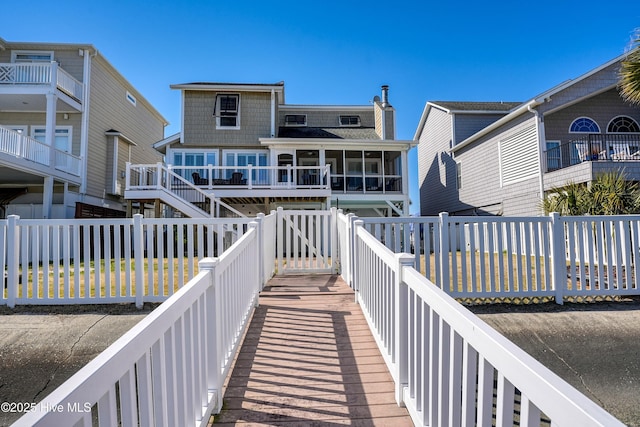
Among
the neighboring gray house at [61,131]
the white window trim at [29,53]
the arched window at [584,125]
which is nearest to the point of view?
the neighboring gray house at [61,131]

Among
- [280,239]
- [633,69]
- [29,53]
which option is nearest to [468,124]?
[633,69]

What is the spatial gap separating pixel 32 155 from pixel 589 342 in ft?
48.5

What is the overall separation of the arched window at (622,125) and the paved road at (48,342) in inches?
665

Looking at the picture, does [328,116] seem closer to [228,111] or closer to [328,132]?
[328,132]

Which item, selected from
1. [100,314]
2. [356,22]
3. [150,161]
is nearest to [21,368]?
[100,314]

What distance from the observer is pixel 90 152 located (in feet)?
46.0

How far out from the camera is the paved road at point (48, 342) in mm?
3383

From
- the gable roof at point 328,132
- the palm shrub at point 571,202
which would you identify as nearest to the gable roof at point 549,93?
the palm shrub at point 571,202

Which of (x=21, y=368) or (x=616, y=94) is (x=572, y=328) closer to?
(x=21, y=368)

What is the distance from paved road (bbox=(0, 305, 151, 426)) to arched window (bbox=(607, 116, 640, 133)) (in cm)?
1690

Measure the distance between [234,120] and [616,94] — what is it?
1581 cm

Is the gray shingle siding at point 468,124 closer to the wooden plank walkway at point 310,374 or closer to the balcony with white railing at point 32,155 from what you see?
the wooden plank walkway at point 310,374

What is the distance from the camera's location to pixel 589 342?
394cm

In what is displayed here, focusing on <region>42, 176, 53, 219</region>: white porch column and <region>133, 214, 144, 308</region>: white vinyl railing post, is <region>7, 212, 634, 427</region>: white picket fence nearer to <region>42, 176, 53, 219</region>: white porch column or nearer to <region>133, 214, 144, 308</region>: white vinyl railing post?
<region>133, 214, 144, 308</region>: white vinyl railing post
